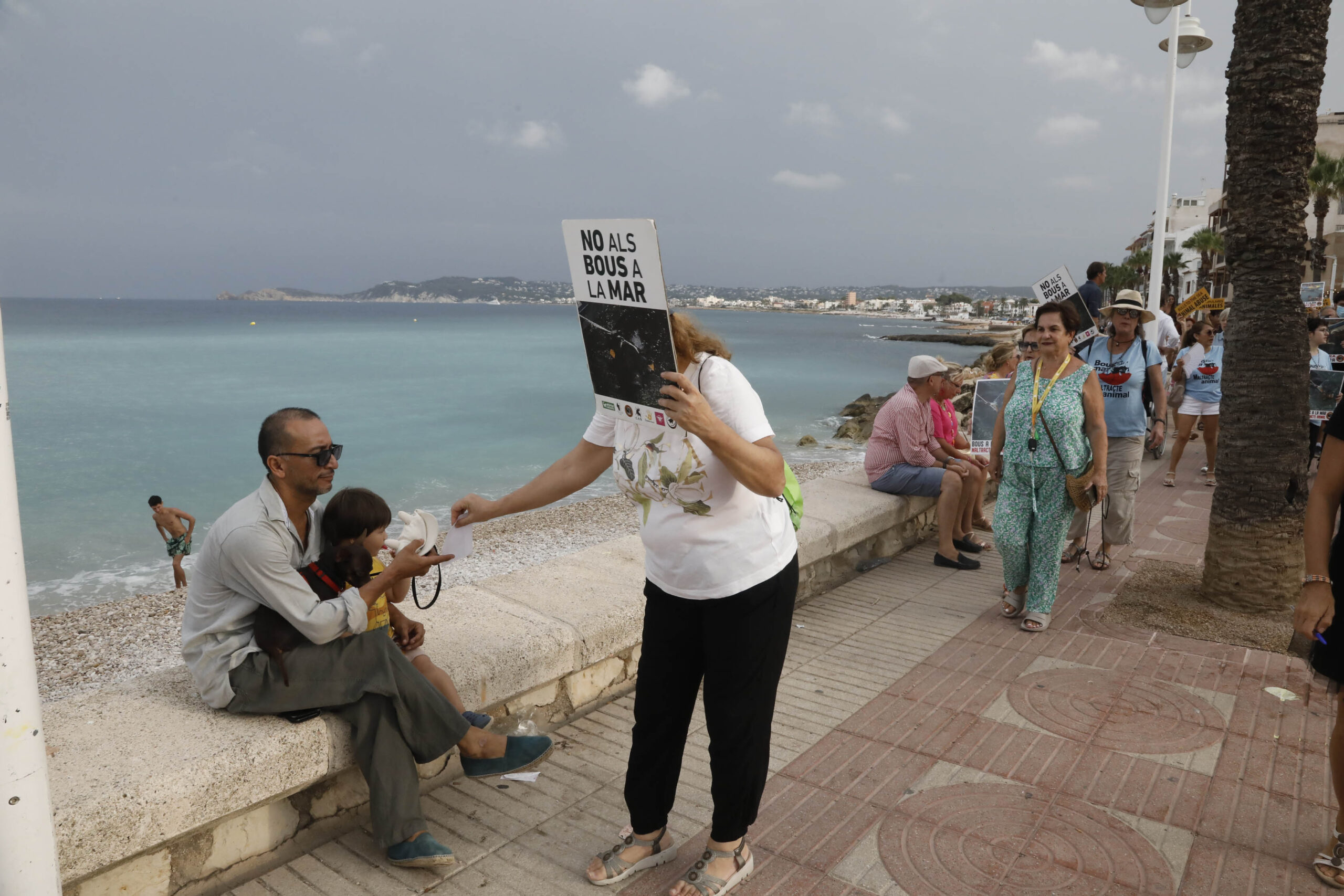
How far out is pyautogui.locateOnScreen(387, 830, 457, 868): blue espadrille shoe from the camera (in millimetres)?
2928

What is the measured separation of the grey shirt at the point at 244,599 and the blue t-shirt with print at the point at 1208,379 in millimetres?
10418

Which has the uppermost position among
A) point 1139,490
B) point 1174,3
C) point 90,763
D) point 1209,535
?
point 1174,3

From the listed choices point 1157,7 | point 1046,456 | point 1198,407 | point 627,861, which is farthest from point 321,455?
point 1157,7

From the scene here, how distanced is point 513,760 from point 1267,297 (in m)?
5.01

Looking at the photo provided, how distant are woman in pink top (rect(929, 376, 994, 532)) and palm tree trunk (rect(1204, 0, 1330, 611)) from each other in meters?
1.94

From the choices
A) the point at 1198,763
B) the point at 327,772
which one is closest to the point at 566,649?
the point at 327,772

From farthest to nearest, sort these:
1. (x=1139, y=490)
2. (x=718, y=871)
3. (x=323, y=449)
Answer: (x=1139, y=490) < (x=323, y=449) < (x=718, y=871)

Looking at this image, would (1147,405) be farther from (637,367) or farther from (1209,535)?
(637,367)

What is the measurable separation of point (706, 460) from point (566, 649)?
165 centimetres

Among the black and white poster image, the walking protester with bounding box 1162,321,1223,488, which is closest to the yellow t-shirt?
the black and white poster image

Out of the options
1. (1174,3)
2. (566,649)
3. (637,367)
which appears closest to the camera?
(637,367)

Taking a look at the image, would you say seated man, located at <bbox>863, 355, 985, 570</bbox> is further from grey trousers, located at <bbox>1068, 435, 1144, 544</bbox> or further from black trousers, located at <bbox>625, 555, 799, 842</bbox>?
black trousers, located at <bbox>625, 555, 799, 842</bbox>

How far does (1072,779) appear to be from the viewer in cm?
361

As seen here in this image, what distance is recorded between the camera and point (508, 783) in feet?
11.7
